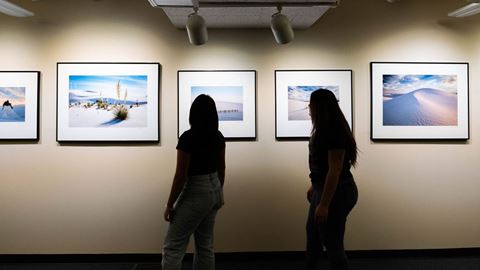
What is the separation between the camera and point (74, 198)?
2775 millimetres

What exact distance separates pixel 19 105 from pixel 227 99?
167cm

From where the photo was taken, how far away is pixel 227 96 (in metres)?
2.79

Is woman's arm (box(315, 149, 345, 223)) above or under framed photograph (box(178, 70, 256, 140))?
under

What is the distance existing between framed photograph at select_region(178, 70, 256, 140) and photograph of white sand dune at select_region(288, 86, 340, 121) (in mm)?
302

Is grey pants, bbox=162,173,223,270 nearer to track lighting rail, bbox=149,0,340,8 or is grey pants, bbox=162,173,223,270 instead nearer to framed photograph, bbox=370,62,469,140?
track lighting rail, bbox=149,0,340,8

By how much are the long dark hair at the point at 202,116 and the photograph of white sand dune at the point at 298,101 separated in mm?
1055

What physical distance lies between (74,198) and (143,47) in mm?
1347

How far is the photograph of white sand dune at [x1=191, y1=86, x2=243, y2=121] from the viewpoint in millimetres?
2783

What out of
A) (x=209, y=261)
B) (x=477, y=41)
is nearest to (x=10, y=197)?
(x=209, y=261)

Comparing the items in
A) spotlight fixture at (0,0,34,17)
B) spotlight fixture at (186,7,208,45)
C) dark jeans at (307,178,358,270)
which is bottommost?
dark jeans at (307,178,358,270)

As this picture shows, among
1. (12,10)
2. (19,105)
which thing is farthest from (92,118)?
(12,10)

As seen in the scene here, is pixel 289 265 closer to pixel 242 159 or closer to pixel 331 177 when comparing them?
pixel 242 159

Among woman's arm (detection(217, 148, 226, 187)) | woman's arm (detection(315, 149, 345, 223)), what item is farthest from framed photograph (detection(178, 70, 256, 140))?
woman's arm (detection(315, 149, 345, 223))

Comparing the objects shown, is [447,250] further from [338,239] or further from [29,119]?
[29,119]
